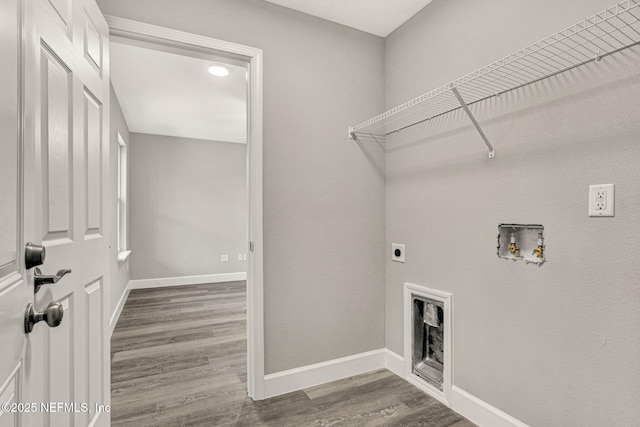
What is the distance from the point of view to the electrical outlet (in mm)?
1229

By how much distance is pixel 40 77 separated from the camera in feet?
3.18

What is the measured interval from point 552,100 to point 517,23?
445mm

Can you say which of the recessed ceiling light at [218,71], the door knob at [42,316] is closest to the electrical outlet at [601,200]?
the door knob at [42,316]

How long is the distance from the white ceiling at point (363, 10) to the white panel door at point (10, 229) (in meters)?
1.62

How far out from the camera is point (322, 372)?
215 cm

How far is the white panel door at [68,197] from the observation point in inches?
35.9

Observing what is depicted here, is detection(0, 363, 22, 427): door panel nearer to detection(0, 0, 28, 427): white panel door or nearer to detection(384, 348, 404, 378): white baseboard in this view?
detection(0, 0, 28, 427): white panel door

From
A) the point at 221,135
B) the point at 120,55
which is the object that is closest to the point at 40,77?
the point at 120,55

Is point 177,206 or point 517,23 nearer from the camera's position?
point 517,23

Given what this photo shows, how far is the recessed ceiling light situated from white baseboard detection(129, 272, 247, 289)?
3.56m

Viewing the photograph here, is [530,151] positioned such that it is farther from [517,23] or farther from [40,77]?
[40,77]

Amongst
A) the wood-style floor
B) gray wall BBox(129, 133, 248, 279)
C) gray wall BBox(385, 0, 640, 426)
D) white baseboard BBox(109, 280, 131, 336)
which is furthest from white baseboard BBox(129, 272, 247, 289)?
gray wall BBox(385, 0, 640, 426)

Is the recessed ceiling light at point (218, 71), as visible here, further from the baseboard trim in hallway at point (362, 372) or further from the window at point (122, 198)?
the baseboard trim in hallway at point (362, 372)

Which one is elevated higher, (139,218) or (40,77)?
(40,77)
